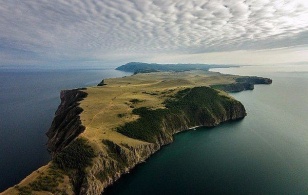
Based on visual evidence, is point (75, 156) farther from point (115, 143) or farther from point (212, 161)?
point (212, 161)

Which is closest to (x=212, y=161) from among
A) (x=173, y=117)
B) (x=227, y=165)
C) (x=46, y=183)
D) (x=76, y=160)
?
(x=227, y=165)

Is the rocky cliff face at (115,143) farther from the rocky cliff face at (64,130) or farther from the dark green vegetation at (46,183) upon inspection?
the dark green vegetation at (46,183)

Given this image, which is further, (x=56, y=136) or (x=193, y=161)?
(x=56, y=136)

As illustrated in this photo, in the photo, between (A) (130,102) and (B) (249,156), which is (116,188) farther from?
(A) (130,102)

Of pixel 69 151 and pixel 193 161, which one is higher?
pixel 69 151

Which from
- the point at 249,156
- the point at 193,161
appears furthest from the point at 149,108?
the point at 249,156

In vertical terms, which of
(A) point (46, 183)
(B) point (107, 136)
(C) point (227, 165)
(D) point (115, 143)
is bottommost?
(C) point (227, 165)

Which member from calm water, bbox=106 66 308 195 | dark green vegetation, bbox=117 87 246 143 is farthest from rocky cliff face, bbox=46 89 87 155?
calm water, bbox=106 66 308 195
